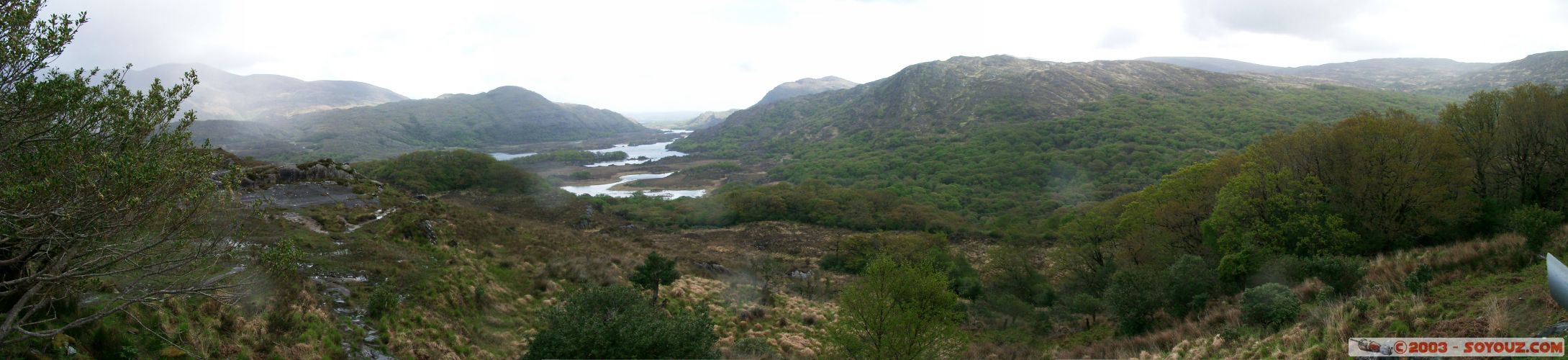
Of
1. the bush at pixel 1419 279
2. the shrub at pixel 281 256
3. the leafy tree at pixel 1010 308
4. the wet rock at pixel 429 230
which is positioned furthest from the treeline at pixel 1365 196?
the wet rock at pixel 429 230

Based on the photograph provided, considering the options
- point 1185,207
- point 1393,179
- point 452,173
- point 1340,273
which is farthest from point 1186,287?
point 452,173

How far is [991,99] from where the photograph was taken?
156750mm

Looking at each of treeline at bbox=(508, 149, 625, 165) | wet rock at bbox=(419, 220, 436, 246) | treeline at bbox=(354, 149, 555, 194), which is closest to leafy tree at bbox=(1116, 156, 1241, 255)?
wet rock at bbox=(419, 220, 436, 246)

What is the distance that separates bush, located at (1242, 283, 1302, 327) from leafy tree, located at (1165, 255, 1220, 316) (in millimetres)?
5228

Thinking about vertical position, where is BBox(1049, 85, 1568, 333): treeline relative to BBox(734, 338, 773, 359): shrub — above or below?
above

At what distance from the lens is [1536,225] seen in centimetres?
1495

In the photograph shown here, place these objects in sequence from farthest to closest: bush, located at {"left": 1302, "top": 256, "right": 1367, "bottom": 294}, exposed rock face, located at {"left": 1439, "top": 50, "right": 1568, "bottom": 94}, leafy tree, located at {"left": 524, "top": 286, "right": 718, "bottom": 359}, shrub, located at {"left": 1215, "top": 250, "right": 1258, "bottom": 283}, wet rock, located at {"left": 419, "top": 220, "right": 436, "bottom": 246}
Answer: exposed rock face, located at {"left": 1439, "top": 50, "right": 1568, "bottom": 94} < wet rock, located at {"left": 419, "top": 220, "right": 436, "bottom": 246} < shrub, located at {"left": 1215, "top": 250, "right": 1258, "bottom": 283} < bush, located at {"left": 1302, "top": 256, "right": 1367, "bottom": 294} < leafy tree, located at {"left": 524, "top": 286, "right": 718, "bottom": 359}

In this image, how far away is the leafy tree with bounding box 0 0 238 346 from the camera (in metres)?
7.03

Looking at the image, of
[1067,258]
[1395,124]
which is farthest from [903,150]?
[1395,124]

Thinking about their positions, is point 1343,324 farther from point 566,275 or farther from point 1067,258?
point 566,275

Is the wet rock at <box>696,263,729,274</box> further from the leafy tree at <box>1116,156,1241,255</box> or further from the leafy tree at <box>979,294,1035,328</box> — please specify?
the leafy tree at <box>1116,156,1241,255</box>

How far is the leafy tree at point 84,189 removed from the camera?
703 centimetres

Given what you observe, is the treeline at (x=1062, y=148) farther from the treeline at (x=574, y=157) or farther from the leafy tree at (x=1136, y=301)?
the treeline at (x=574, y=157)

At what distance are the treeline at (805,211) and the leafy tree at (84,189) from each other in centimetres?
6377
